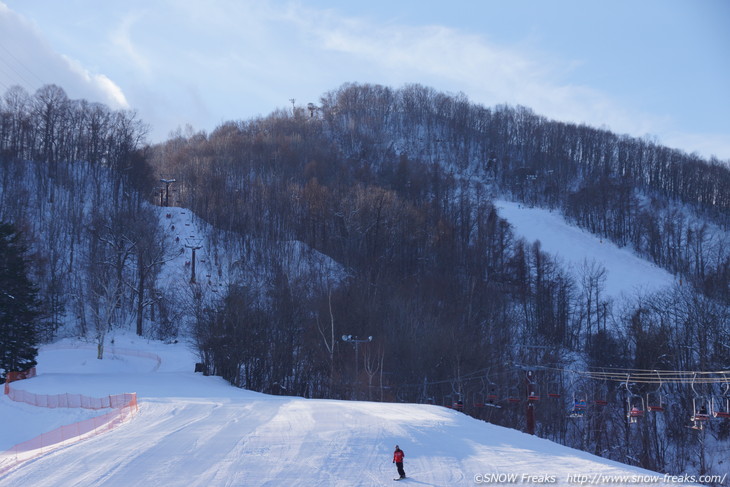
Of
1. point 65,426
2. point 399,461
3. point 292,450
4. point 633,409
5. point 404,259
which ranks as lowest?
point 65,426

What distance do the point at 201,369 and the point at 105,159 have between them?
45161mm

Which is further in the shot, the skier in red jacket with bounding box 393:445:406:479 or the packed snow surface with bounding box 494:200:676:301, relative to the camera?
the packed snow surface with bounding box 494:200:676:301

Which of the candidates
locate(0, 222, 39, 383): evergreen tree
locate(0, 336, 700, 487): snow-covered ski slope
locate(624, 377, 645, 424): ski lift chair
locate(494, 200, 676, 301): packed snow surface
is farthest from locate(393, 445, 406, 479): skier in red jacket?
locate(494, 200, 676, 301): packed snow surface

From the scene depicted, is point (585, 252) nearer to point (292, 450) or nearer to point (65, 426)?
point (292, 450)

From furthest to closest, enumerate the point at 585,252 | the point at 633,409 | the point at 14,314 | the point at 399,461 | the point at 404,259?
the point at 585,252
the point at 404,259
the point at 14,314
the point at 633,409
the point at 399,461

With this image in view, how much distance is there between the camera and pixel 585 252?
83.9 m

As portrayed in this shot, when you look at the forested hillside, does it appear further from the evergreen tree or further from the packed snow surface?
the evergreen tree

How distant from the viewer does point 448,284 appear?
2601 inches

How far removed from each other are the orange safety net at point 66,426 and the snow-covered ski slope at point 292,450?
70cm

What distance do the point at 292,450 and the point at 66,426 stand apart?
1058 centimetres

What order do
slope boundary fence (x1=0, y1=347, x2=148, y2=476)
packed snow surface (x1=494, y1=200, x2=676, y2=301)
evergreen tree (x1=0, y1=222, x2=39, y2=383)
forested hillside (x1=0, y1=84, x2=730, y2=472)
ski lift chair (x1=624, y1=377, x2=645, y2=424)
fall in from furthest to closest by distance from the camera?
packed snow surface (x1=494, y1=200, x2=676, y2=301), forested hillside (x1=0, y1=84, x2=730, y2=472), evergreen tree (x1=0, y1=222, x2=39, y2=383), ski lift chair (x1=624, y1=377, x2=645, y2=424), slope boundary fence (x1=0, y1=347, x2=148, y2=476)

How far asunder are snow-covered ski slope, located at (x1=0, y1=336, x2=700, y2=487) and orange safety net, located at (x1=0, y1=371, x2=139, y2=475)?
696 mm

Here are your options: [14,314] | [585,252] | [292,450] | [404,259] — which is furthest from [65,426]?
[585,252]

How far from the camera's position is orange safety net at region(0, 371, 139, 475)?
2211cm
